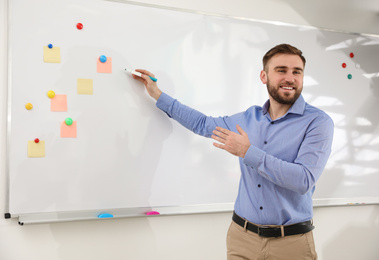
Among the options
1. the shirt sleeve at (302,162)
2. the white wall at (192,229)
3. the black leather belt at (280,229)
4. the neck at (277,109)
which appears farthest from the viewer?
the white wall at (192,229)

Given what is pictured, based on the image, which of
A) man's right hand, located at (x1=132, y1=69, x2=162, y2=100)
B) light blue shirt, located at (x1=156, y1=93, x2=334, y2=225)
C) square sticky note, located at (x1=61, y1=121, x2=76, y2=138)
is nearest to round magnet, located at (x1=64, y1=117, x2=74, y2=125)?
square sticky note, located at (x1=61, y1=121, x2=76, y2=138)

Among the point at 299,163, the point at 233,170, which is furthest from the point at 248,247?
the point at 233,170

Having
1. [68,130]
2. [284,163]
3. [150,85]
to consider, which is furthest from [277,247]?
[68,130]

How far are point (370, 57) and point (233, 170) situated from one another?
134cm

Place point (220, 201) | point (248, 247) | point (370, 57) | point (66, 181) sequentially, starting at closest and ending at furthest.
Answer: point (248, 247) → point (66, 181) → point (220, 201) → point (370, 57)

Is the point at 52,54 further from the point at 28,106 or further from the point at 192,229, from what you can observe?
the point at 192,229

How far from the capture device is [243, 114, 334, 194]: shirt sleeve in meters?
1.49

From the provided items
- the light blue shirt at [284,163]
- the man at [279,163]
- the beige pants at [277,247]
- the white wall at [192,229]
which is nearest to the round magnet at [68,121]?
the white wall at [192,229]

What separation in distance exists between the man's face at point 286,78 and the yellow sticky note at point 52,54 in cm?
110

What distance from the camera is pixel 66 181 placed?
1845 mm

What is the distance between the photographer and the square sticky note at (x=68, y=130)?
1.84m

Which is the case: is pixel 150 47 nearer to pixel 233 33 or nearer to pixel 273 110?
pixel 233 33

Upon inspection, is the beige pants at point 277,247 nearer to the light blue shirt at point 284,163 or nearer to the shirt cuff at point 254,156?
the light blue shirt at point 284,163

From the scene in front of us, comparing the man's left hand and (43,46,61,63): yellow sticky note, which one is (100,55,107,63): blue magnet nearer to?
(43,46,61,63): yellow sticky note
